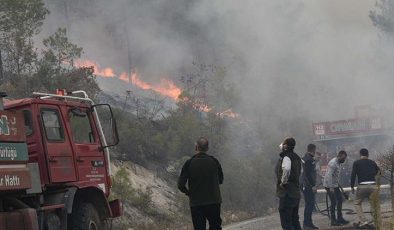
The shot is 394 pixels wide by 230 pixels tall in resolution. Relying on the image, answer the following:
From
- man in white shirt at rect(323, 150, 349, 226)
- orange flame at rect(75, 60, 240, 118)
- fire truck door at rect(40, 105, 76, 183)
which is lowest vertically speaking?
man in white shirt at rect(323, 150, 349, 226)

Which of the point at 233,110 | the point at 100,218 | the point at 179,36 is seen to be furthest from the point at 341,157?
the point at 179,36

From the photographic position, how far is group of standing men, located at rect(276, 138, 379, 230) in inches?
316

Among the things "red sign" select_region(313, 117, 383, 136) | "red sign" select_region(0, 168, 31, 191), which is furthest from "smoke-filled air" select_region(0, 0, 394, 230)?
"red sign" select_region(0, 168, 31, 191)

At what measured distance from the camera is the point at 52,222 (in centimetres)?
686

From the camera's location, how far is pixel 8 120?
6.21 m

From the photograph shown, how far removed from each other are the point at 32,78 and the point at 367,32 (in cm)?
1598

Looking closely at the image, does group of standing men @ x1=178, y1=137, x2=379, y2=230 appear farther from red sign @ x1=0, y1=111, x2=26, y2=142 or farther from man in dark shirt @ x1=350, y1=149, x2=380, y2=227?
red sign @ x1=0, y1=111, x2=26, y2=142

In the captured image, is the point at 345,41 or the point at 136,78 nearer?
the point at 345,41

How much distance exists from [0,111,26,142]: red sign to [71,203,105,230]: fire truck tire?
1.46 metres

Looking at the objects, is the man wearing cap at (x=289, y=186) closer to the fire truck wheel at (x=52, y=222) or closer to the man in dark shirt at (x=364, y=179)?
the man in dark shirt at (x=364, y=179)

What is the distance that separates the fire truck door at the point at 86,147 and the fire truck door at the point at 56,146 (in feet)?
0.51

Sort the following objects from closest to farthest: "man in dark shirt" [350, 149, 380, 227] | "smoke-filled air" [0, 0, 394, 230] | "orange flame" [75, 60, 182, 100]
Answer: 1. "man in dark shirt" [350, 149, 380, 227]
2. "smoke-filled air" [0, 0, 394, 230]
3. "orange flame" [75, 60, 182, 100]

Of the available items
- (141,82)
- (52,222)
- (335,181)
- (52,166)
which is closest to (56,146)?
(52,166)

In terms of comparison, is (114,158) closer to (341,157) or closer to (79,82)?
(79,82)
